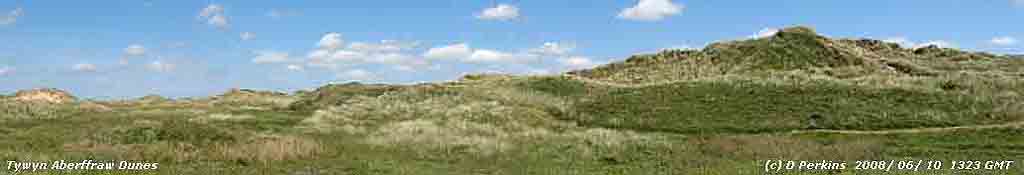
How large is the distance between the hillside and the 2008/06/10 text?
0.92m

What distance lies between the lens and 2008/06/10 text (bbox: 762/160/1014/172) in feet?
63.1

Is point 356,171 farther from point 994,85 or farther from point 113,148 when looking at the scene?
point 994,85

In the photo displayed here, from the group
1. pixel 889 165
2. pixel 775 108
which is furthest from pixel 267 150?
pixel 775 108

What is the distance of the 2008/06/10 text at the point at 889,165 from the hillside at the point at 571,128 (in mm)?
924

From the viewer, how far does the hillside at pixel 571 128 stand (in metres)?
21.4

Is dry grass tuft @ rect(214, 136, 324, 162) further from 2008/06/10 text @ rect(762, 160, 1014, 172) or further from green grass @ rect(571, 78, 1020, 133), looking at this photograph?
green grass @ rect(571, 78, 1020, 133)

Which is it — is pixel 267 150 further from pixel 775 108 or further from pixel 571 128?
pixel 775 108

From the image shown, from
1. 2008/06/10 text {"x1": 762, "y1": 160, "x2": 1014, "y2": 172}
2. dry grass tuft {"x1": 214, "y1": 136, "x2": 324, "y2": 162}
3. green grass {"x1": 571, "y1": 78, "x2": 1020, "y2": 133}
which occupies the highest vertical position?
green grass {"x1": 571, "y1": 78, "x2": 1020, "y2": 133}

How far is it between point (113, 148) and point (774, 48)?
54211mm

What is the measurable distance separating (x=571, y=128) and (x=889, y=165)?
629 inches

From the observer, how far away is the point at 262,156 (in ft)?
68.5

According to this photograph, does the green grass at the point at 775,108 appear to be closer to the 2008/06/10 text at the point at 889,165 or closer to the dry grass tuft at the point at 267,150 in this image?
the 2008/06/10 text at the point at 889,165

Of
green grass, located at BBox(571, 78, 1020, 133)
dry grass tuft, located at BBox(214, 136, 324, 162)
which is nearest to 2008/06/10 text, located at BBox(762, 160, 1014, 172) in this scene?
green grass, located at BBox(571, 78, 1020, 133)

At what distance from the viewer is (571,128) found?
34.1 m
